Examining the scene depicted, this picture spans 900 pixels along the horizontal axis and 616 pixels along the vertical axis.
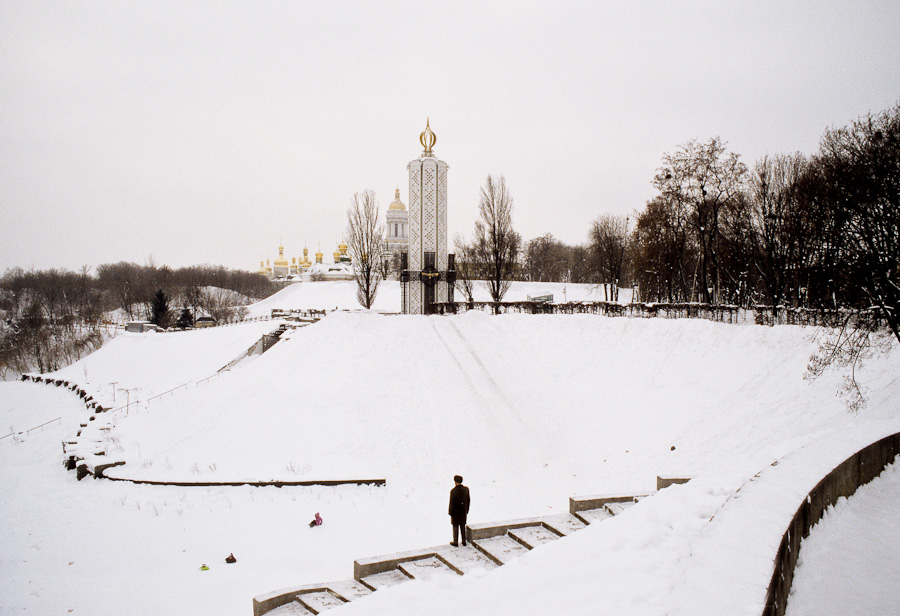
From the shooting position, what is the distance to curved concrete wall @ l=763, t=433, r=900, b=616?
4562 mm

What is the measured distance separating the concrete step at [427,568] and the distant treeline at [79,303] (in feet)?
151

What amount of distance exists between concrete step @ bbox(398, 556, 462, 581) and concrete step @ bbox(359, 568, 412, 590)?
0.07 m

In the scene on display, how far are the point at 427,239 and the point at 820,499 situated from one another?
73.1 ft

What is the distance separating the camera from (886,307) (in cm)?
1202

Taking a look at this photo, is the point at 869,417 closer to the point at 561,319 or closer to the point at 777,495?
the point at 777,495

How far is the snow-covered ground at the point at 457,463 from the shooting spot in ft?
17.0

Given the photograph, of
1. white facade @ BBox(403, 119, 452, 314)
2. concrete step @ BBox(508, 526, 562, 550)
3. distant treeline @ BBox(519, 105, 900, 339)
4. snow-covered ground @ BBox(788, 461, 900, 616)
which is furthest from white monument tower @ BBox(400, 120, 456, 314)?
snow-covered ground @ BBox(788, 461, 900, 616)

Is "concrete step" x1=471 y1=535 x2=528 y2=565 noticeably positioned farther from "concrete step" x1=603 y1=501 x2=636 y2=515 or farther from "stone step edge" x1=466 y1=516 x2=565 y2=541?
"concrete step" x1=603 y1=501 x2=636 y2=515

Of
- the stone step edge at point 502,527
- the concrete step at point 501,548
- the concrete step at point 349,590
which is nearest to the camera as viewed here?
the concrete step at point 349,590

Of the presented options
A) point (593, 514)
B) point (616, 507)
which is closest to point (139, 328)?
point (593, 514)

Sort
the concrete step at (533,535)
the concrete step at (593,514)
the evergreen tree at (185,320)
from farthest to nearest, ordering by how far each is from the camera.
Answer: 1. the evergreen tree at (185,320)
2. the concrete step at (593,514)
3. the concrete step at (533,535)

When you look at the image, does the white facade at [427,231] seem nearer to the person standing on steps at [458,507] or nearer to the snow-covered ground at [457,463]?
the snow-covered ground at [457,463]

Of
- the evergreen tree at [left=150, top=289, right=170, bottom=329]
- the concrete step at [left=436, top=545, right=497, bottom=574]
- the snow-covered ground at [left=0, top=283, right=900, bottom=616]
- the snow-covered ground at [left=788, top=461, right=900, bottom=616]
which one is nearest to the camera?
the snow-covered ground at [left=0, top=283, right=900, bottom=616]

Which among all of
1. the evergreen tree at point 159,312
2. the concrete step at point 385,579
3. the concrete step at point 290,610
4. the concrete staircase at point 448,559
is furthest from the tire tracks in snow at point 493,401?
the evergreen tree at point 159,312
